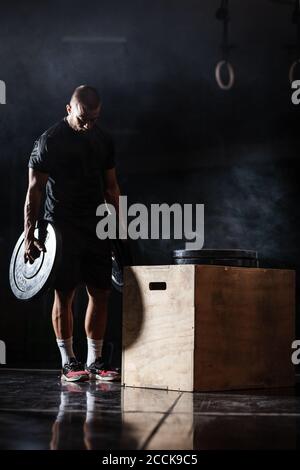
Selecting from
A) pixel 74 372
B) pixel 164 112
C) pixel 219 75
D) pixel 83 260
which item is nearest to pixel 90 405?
pixel 74 372

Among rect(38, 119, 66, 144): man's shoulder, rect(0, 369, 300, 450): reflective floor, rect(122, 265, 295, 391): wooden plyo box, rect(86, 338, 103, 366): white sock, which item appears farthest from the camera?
rect(86, 338, 103, 366): white sock

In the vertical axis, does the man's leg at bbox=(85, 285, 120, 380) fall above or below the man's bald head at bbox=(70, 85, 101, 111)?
below

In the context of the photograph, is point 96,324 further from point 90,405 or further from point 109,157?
point 90,405

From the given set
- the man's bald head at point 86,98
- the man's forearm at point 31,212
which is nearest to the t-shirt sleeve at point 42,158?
the man's forearm at point 31,212

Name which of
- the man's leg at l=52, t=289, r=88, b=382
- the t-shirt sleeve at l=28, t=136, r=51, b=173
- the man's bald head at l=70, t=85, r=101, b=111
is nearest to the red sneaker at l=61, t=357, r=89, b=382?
the man's leg at l=52, t=289, r=88, b=382

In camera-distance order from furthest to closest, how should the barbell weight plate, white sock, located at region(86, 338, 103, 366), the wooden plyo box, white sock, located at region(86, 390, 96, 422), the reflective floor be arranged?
1. white sock, located at region(86, 338, 103, 366)
2. the barbell weight plate
3. the wooden plyo box
4. white sock, located at region(86, 390, 96, 422)
5. the reflective floor

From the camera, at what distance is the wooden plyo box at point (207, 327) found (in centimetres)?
323

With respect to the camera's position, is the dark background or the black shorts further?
the dark background

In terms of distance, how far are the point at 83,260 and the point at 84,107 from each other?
0.73 m

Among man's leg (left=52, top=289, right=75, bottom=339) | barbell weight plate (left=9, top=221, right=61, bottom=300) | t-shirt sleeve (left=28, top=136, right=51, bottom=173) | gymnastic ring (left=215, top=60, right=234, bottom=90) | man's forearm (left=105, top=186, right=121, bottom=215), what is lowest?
man's leg (left=52, top=289, right=75, bottom=339)

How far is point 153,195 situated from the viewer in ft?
14.7

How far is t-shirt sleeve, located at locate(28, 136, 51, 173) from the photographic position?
3.58 metres

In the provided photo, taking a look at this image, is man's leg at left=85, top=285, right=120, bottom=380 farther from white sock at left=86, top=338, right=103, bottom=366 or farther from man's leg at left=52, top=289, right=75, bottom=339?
man's leg at left=52, top=289, right=75, bottom=339
